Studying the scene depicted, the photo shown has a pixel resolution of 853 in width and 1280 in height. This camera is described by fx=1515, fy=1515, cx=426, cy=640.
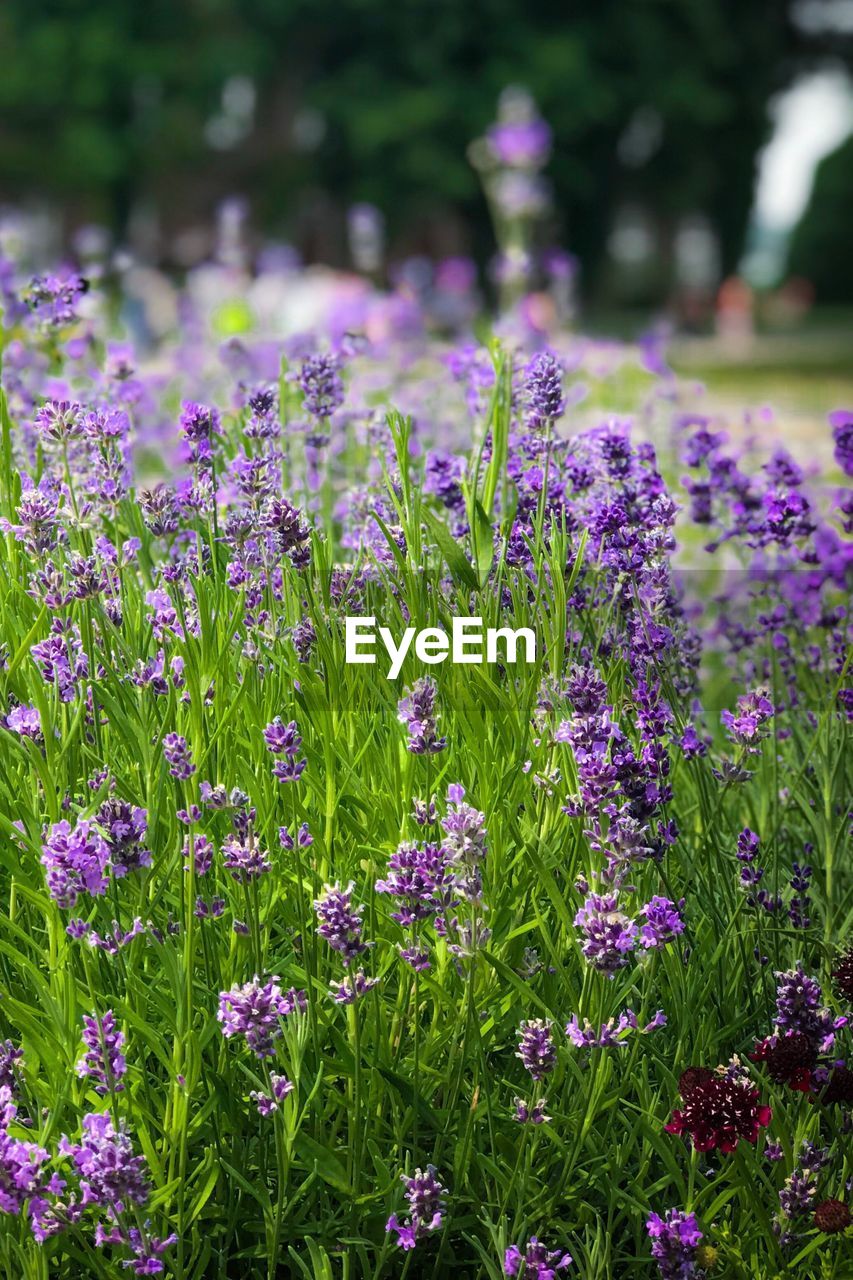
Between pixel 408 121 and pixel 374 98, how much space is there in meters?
2.19

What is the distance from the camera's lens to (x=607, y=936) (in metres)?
2.15

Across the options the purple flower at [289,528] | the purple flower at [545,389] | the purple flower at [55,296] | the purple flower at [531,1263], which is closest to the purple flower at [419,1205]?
the purple flower at [531,1263]

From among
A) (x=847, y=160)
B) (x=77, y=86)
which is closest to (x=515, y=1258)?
(x=77, y=86)

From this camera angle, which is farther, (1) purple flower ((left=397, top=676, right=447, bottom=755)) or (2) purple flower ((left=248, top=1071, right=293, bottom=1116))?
(1) purple flower ((left=397, top=676, right=447, bottom=755))

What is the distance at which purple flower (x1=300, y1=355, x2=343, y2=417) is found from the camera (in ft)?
10.9

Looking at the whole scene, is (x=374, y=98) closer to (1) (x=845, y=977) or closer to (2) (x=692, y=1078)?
(1) (x=845, y=977)

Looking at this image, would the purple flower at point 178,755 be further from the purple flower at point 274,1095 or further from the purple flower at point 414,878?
the purple flower at point 274,1095

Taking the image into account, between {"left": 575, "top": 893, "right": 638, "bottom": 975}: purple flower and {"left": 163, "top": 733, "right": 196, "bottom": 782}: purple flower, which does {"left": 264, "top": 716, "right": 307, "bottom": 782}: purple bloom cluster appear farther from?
{"left": 575, "top": 893, "right": 638, "bottom": 975}: purple flower

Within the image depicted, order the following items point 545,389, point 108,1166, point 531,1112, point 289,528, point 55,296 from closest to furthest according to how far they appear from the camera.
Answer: point 108,1166 < point 531,1112 < point 289,528 < point 545,389 < point 55,296

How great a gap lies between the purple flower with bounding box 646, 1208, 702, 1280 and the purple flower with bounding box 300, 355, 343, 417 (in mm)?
Result: 1860

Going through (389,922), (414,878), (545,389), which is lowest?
(389,922)

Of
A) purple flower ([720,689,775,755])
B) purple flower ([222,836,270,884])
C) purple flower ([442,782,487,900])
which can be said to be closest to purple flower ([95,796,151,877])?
purple flower ([222,836,270,884])

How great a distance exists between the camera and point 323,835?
2.49 m

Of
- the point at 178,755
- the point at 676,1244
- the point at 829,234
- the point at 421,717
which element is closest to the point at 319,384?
the point at 421,717
